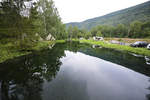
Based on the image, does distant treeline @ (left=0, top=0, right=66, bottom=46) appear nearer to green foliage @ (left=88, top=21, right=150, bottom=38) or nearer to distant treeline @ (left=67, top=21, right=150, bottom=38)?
distant treeline @ (left=67, top=21, right=150, bottom=38)

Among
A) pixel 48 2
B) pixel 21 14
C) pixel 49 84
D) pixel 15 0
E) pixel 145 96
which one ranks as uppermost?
pixel 48 2

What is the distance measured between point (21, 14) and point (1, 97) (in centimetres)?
1123

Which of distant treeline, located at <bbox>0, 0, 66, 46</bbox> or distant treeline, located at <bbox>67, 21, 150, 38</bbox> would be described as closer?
distant treeline, located at <bbox>0, 0, 66, 46</bbox>

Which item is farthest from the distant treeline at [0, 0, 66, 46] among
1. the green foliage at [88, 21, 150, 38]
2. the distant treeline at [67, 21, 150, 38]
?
the green foliage at [88, 21, 150, 38]

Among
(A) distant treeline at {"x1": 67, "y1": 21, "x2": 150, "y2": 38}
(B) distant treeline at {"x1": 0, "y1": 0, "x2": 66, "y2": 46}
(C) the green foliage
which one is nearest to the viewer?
(B) distant treeline at {"x1": 0, "y1": 0, "x2": 66, "y2": 46}

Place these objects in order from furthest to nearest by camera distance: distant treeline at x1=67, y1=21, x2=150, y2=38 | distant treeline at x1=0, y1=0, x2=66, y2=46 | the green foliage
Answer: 1. distant treeline at x1=67, y1=21, x2=150, y2=38
2. the green foliage
3. distant treeline at x1=0, y1=0, x2=66, y2=46

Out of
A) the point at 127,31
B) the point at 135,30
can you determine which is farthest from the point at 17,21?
the point at 127,31

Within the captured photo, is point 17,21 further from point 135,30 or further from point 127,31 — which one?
point 127,31

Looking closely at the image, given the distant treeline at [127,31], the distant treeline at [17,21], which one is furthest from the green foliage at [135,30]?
the distant treeline at [17,21]

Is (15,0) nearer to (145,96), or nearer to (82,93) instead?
(82,93)

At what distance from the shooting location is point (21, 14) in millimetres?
10766

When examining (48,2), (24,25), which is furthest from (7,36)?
(48,2)

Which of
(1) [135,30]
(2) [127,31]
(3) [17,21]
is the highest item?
(2) [127,31]

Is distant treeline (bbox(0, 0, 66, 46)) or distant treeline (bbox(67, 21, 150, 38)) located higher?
distant treeline (bbox(67, 21, 150, 38))
